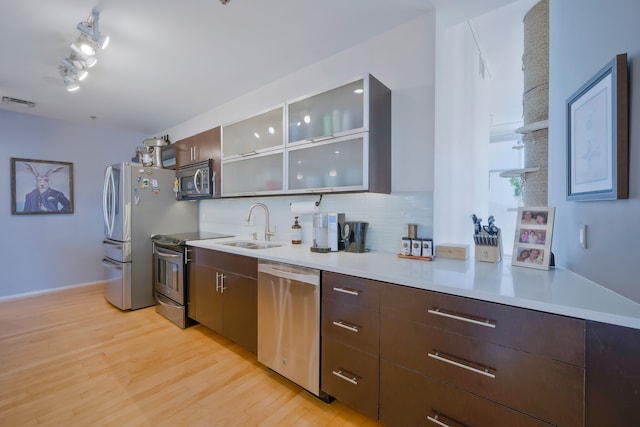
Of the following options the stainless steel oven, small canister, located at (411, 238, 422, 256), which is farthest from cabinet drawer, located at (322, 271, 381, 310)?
the stainless steel oven

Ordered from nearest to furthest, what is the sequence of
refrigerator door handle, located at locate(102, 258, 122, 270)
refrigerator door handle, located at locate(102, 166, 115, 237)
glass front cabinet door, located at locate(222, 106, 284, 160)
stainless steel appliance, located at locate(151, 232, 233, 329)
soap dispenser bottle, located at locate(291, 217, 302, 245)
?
glass front cabinet door, located at locate(222, 106, 284, 160)
soap dispenser bottle, located at locate(291, 217, 302, 245)
stainless steel appliance, located at locate(151, 232, 233, 329)
refrigerator door handle, located at locate(102, 258, 122, 270)
refrigerator door handle, located at locate(102, 166, 115, 237)

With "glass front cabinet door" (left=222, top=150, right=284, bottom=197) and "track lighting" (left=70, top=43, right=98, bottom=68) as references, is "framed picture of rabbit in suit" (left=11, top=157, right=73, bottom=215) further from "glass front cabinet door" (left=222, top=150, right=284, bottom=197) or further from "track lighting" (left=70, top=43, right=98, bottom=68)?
"glass front cabinet door" (left=222, top=150, right=284, bottom=197)

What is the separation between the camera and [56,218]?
13.1 ft

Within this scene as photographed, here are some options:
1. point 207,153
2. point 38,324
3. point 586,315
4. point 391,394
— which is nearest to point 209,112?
point 207,153

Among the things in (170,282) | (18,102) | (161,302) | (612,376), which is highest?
(18,102)

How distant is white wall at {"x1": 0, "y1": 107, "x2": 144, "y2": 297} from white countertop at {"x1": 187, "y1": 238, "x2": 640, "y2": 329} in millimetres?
3985

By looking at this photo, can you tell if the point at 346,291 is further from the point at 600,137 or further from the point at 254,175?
the point at 254,175

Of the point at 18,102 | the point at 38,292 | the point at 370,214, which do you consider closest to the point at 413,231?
the point at 370,214

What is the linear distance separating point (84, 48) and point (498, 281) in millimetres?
3004

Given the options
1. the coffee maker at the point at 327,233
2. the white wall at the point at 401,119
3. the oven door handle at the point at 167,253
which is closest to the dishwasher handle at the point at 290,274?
the coffee maker at the point at 327,233

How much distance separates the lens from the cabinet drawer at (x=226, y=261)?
6.91 ft

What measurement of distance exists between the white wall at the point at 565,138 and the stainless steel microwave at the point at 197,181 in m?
3.00

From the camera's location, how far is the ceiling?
1.77 meters

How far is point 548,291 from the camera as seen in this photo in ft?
3.52
